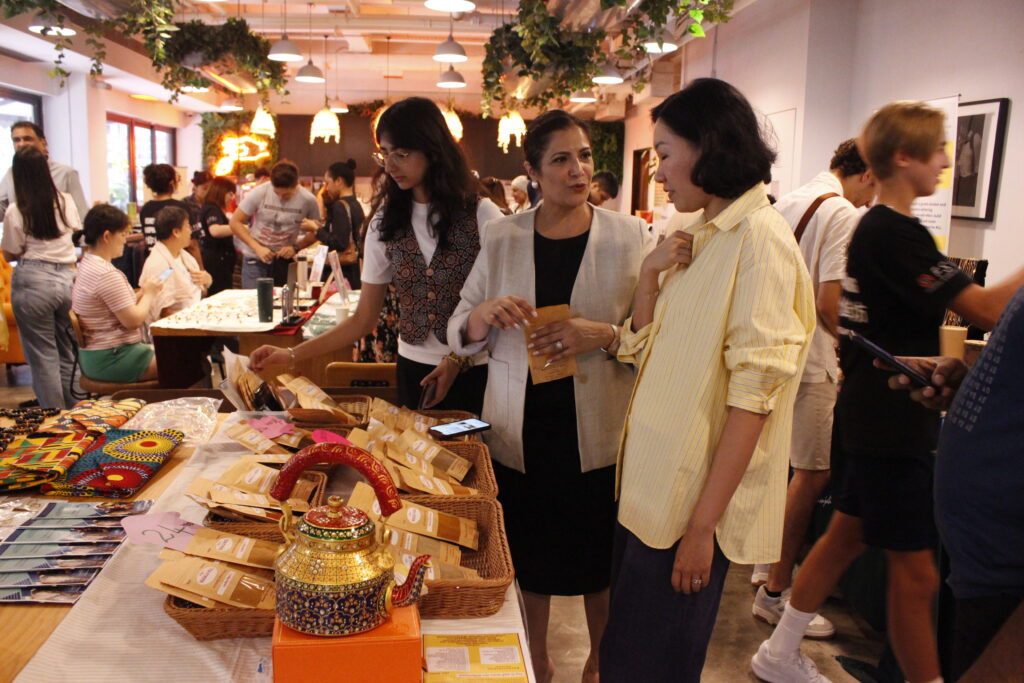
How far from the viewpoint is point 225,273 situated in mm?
7594

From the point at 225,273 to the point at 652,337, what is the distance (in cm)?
669

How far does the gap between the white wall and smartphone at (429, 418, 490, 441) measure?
144 inches

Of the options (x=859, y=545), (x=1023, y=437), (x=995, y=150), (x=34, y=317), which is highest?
(x=995, y=150)

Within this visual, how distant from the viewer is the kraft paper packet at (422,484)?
5.45ft

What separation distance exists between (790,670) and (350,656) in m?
2.06

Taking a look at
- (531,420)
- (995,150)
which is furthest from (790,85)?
(531,420)

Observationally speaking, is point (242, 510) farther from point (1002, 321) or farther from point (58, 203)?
point (58, 203)

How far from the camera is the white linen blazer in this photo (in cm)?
210

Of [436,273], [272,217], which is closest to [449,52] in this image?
[272,217]

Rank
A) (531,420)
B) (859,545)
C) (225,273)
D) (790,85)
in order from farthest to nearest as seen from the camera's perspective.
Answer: (225,273) → (790,85) → (859,545) → (531,420)

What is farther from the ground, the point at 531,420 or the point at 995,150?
the point at 995,150

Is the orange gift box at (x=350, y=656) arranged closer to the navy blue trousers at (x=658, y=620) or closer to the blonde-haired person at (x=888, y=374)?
the navy blue trousers at (x=658, y=620)

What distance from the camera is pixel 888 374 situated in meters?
2.34

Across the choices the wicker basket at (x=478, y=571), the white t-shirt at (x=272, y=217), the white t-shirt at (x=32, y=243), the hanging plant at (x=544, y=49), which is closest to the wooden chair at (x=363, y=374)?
the wicker basket at (x=478, y=571)
